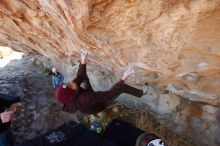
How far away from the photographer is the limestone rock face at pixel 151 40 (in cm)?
282

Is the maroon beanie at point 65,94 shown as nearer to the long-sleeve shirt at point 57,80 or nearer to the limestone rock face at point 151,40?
the limestone rock face at point 151,40

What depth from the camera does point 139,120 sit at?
200 inches

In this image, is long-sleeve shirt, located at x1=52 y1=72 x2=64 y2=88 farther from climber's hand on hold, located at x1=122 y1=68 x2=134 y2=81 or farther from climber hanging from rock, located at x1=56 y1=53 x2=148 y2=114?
climber's hand on hold, located at x1=122 y1=68 x2=134 y2=81

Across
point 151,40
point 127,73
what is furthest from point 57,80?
point 151,40

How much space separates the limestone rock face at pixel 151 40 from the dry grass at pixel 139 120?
0.16 meters

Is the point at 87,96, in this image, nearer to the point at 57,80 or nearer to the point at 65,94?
the point at 65,94

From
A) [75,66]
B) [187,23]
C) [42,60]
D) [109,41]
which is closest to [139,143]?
[109,41]

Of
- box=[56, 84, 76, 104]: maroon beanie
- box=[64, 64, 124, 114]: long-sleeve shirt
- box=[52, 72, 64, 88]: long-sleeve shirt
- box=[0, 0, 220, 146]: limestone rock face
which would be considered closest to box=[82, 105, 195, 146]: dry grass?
box=[0, 0, 220, 146]: limestone rock face

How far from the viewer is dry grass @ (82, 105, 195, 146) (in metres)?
4.85

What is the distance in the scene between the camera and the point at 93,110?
4.16m

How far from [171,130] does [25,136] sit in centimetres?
209

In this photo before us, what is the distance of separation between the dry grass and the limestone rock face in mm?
165

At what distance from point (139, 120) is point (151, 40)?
6.78ft

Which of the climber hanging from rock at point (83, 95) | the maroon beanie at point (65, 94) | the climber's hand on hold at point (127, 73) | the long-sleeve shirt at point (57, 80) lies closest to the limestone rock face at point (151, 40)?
the climber's hand on hold at point (127, 73)
